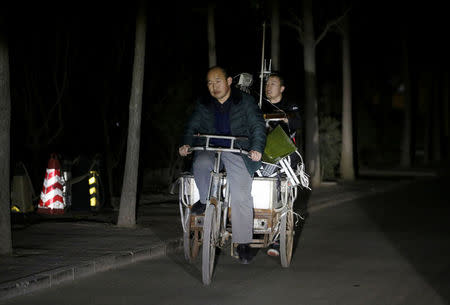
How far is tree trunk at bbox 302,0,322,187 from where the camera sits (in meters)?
24.6

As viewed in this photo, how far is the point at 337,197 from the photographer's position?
809 inches

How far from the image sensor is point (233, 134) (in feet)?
31.2

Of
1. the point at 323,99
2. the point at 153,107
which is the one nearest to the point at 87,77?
the point at 153,107

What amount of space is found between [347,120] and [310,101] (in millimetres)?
3829

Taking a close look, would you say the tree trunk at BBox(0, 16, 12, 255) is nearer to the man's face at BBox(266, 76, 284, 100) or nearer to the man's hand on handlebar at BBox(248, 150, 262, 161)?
the man's hand on handlebar at BBox(248, 150, 262, 161)

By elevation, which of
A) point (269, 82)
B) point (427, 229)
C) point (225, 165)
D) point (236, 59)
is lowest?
point (427, 229)

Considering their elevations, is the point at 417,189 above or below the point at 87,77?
below

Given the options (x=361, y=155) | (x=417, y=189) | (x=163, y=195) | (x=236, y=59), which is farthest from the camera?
(x=361, y=155)

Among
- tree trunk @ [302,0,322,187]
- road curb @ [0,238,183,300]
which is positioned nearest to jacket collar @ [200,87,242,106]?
road curb @ [0,238,183,300]

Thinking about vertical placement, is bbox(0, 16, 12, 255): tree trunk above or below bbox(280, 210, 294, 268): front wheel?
above

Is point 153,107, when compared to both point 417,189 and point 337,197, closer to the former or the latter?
point 337,197

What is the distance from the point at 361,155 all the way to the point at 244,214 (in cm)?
3745

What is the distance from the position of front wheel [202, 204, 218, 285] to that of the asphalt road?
139 mm

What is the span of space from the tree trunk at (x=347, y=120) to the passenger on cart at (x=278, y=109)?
1738 cm
